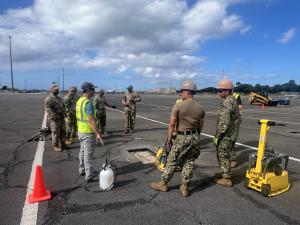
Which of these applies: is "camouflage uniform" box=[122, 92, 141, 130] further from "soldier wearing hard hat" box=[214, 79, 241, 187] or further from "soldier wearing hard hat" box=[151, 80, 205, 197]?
"soldier wearing hard hat" box=[151, 80, 205, 197]

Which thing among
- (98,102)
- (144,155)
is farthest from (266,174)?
(98,102)

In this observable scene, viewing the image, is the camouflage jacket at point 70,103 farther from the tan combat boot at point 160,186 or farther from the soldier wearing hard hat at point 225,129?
the soldier wearing hard hat at point 225,129

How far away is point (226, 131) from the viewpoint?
5.82 meters

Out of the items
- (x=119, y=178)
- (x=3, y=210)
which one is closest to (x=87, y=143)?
(x=119, y=178)

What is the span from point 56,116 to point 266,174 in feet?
19.5

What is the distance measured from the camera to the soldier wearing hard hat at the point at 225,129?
5785 millimetres

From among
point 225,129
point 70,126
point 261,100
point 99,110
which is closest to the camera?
point 225,129

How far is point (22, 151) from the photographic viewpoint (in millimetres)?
8812

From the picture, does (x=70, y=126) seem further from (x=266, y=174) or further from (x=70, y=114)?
(x=266, y=174)

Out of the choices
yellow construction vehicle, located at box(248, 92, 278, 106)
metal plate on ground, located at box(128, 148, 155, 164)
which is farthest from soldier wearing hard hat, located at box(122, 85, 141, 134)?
yellow construction vehicle, located at box(248, 92, 278, 106)

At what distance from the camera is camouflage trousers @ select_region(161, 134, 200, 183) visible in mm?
5238

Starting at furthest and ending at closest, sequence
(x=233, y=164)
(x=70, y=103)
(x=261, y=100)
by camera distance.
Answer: (x=261, y=100), (x=70, y=103), (x=233, y=164)

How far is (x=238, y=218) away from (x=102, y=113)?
324 inches

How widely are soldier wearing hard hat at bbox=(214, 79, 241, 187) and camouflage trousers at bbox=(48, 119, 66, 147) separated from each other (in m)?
4.88
